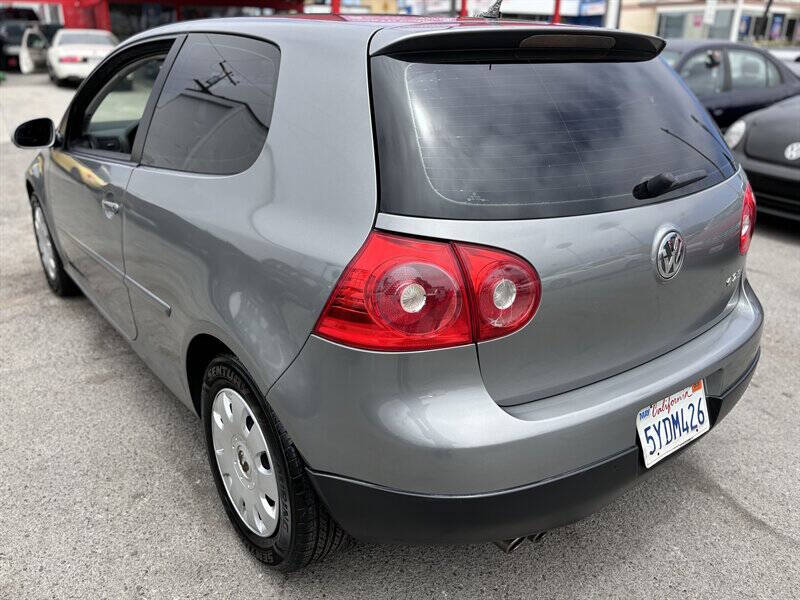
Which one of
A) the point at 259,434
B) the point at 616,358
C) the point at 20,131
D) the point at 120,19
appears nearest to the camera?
the point at 616,358

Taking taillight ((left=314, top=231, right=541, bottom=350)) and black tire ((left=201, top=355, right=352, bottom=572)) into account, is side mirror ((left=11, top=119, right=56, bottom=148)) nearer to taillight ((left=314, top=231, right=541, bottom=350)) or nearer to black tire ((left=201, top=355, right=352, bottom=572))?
black tire ((left=201, top=355, right=352, bottom=572))

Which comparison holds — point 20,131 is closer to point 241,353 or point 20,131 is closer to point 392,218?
point 241,353

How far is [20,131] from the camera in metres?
3.36

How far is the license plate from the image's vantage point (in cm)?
186

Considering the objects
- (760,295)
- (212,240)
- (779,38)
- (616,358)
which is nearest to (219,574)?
(212,240)

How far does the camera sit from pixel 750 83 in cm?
779

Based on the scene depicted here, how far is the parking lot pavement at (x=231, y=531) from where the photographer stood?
6.89ft

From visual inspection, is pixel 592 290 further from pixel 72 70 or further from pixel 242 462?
pixel 72 70

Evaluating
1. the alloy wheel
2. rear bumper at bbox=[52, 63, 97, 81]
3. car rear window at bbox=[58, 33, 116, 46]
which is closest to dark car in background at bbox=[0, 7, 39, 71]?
car rear window at bbox=[58, 33, 116, 46]

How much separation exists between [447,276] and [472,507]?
0.56 m

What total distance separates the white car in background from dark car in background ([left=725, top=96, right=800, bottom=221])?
53.6 ft

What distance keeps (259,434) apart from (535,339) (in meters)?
0.85

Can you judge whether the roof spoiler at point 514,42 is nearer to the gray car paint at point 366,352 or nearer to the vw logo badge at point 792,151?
the gray car paint at point 366,352

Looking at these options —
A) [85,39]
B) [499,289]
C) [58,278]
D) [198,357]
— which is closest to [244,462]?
[198,357]
